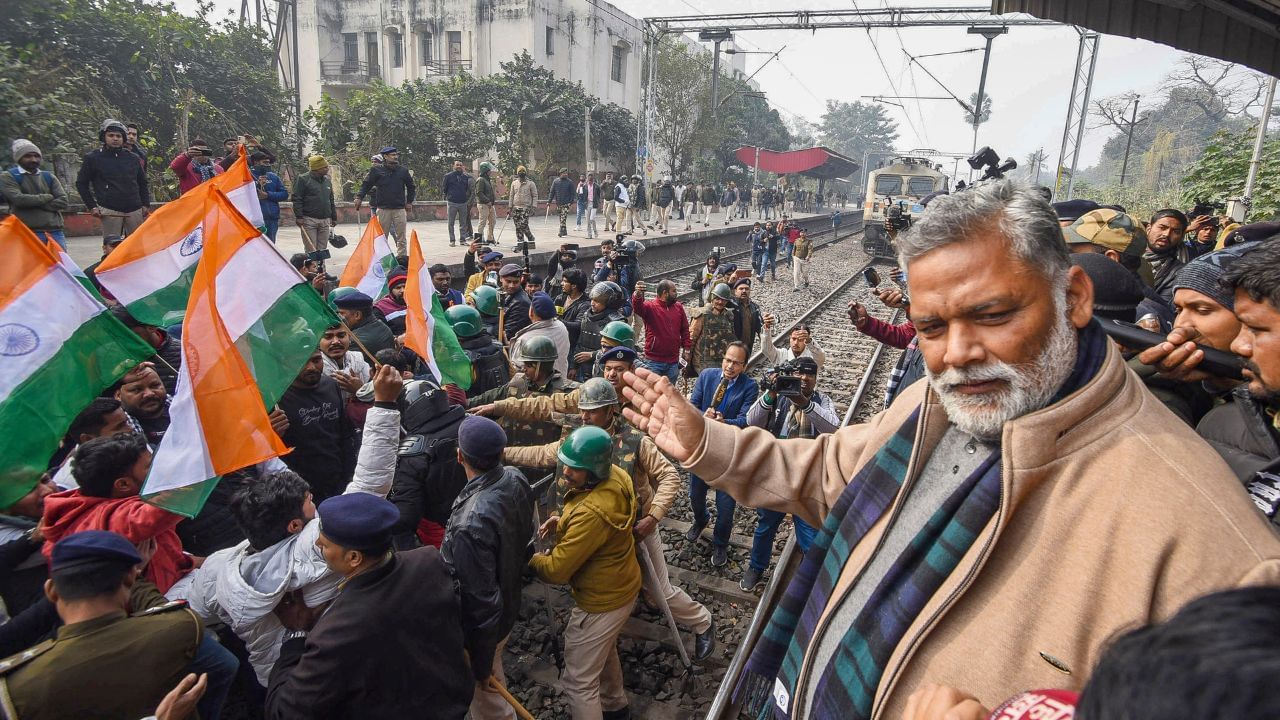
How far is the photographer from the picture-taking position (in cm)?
450

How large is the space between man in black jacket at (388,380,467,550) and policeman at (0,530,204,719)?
1.31 metres

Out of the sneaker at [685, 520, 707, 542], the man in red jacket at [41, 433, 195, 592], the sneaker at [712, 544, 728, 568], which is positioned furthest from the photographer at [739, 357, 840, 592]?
the man in red jacket at [41, 433, 195, 592]

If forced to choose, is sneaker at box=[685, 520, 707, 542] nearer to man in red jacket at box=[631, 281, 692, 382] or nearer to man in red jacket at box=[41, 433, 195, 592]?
man in red jacket at box=[631, 281, 692, 382]

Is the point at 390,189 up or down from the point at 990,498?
up

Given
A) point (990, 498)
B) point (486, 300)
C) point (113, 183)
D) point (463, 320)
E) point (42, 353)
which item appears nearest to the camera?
point (990, 498)

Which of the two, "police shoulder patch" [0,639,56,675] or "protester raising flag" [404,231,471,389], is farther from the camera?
"protester raising flag" [404,231,471,389]

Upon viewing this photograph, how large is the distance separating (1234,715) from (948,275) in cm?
110

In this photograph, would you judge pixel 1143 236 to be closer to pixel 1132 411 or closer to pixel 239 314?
pixel 1132 411

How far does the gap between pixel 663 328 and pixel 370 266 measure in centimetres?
311

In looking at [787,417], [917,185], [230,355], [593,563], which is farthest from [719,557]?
[917,185]

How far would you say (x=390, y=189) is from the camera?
429 inches

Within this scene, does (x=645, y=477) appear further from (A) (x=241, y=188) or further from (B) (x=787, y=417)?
(A) (x=241, y=188)

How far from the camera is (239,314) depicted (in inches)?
131

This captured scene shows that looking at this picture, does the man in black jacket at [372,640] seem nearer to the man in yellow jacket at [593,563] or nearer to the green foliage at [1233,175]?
the man in yellow jacket at [593,563]
